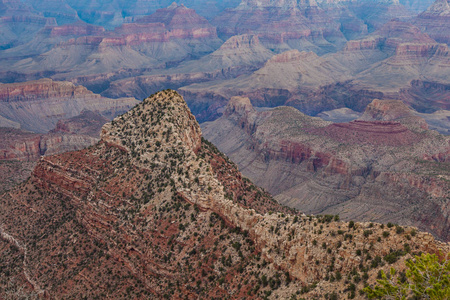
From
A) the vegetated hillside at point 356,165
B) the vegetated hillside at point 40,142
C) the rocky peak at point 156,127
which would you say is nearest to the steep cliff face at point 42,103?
the vegetated hillside at point 40,142

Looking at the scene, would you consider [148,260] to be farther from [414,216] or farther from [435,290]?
[414,216]

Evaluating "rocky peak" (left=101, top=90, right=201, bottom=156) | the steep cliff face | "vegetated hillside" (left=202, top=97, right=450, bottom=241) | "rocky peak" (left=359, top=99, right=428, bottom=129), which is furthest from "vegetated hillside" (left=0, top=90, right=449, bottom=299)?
the steep cliff face

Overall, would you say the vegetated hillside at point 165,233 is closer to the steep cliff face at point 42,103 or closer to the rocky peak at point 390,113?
the rocky peak at point 390,113

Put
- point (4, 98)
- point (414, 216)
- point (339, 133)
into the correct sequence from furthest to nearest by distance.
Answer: point (4, 98) < point (339, 133) < point (414, 216)

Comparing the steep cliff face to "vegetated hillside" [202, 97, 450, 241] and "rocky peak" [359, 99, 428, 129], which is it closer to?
"vegetated hillside" [202, 97, 450, 241]

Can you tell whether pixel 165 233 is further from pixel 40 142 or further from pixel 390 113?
pixel 390 113

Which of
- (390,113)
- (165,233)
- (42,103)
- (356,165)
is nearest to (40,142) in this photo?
(42,103)

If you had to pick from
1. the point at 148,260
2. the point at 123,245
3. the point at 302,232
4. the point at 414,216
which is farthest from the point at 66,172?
the point at 414,216
